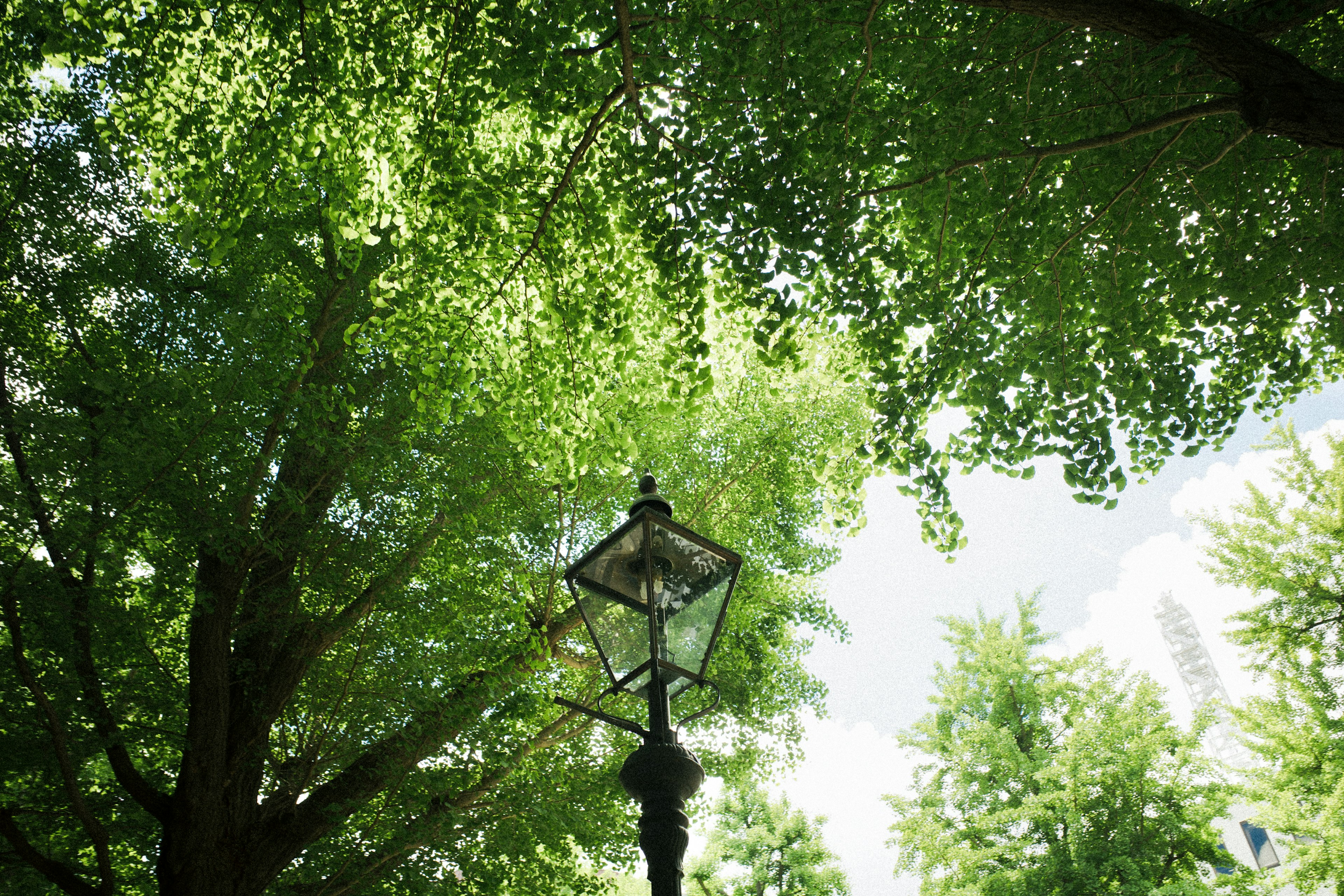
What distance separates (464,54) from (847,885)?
1807 centimetres

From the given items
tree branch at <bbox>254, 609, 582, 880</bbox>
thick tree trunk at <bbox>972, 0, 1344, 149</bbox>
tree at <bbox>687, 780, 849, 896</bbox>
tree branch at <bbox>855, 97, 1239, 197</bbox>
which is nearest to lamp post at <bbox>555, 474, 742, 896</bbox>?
tree branch at <bbox>855, 97, 1239, 197</bbox>

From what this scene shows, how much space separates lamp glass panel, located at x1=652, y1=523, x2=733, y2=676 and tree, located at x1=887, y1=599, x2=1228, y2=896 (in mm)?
11989

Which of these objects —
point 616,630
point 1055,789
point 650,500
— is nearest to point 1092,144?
point 650,500

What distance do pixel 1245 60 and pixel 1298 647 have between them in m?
11.9

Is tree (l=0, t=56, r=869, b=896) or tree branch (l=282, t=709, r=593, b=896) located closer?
tree (l=0, t=56, r=869, b=896)

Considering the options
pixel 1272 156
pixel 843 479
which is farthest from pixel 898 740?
pixel 1272 156

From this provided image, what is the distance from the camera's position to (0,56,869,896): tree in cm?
671

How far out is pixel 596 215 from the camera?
19.4ft

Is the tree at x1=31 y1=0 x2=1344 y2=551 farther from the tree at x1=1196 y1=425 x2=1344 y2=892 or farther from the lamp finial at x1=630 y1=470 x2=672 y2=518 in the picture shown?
the tree at x1=1196 y1=425 x2=1344 y2=892

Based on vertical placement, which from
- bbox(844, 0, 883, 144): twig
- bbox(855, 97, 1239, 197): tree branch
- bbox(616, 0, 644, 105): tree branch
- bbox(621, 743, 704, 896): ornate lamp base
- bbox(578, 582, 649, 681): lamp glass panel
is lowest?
bbox(621, 743, 704, 896): ornate lamp base

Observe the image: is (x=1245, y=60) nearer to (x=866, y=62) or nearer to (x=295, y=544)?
(x=866, y=62)

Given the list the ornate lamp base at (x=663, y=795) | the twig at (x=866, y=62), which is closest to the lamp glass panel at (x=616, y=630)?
the ornate lamp base at (x=663, y=795)

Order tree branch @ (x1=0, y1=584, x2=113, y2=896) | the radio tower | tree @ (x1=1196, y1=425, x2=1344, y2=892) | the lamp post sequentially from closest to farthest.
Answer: the lamp post
tree branch @ (x1=0, y1=584, x2=113, y2=896)
tree @ (x1=1196, y1=425, x2=1344, y2=892)
the radio tower

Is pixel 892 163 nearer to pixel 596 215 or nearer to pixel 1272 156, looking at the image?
pixel 596 215
